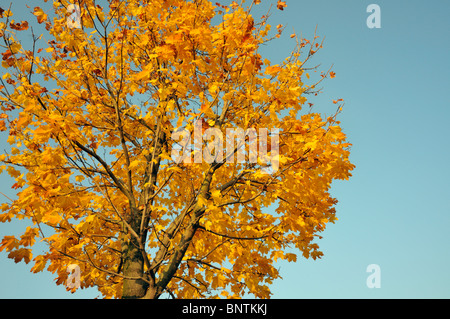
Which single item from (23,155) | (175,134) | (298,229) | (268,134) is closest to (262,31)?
(268,134)

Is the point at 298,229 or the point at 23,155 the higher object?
the point at 23,155

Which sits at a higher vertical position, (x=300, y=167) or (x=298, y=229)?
(x=300, y=167)

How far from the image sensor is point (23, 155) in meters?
4.80

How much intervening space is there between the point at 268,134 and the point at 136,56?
3.43m

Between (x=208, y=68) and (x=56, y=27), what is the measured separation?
2679 millimetres

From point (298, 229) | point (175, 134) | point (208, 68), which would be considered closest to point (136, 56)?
point (208, 68)

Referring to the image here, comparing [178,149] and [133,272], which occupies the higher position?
[178,149]
